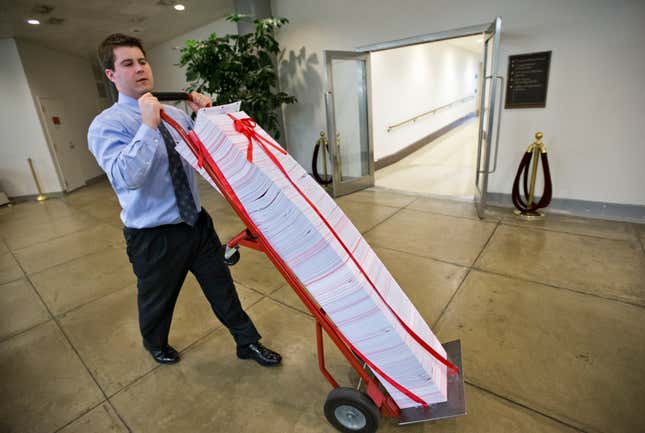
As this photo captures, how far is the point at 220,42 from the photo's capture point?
4766mm

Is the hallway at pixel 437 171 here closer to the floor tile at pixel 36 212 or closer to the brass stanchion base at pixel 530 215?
the brass stanchion base at pixel 530 215

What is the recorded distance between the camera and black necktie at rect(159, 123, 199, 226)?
1.42 metres

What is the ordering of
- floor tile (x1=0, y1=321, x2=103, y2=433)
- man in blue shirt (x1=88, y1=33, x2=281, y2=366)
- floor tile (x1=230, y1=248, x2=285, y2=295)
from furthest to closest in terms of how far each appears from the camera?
1. floor tile (x1=230, y1=248, x2=285, y2=295)
2. floor tile (x1=0, y1=321, x2=103, y2=433)
3. man in blue shirt (x1=88, y1=33, x2=281, y2=366)

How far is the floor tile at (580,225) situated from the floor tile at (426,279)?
4.46ft

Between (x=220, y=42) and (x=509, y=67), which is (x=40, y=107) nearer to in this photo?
(x=220, y=42)

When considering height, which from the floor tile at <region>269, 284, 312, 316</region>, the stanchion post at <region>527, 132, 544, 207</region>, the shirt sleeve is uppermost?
the shirt sleeve

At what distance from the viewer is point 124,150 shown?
3.78 feet

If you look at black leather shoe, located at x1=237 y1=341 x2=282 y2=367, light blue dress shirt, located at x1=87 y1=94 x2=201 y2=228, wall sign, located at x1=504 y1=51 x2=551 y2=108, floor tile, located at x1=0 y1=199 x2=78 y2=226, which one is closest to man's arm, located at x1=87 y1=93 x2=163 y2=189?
light blue dress shirt, located at x1=87 y1=94 x2=201 y2=228

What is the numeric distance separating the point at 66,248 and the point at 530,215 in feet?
17.6

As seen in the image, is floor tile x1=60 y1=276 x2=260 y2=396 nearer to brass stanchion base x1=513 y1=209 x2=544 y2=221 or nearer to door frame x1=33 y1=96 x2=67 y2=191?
brass stanchion base x1=513 y1=209 x2=544 y2=221

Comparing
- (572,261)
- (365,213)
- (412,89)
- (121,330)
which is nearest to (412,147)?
(412,89)

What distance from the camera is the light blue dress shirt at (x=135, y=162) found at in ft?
3.79

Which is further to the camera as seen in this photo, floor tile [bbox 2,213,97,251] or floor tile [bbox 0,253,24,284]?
floor tile [bbox 2,213,97,251]

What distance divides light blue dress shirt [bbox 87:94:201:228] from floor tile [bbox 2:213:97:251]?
3903mm
